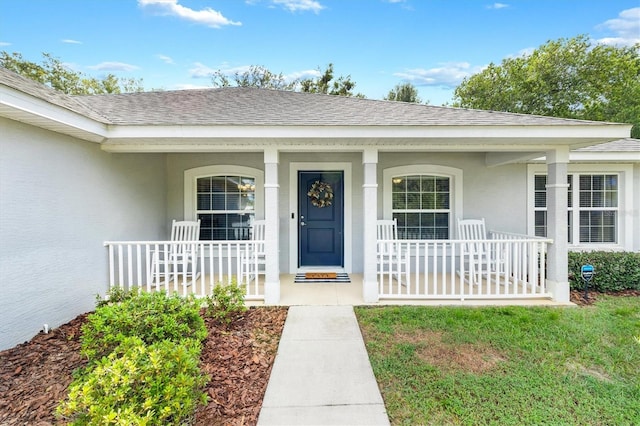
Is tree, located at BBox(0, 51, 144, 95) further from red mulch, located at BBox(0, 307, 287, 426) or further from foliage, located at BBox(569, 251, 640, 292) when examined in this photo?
foliage, located at BBox(569, 251, 640, 292)

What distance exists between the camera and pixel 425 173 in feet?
22.5

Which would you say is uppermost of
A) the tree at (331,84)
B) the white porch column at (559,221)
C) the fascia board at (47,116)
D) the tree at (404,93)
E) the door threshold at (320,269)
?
the tree at (331,84)

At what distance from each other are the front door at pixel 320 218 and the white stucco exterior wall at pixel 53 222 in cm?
319

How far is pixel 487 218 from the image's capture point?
6.90m

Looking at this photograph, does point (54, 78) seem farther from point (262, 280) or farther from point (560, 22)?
point (560, 22)

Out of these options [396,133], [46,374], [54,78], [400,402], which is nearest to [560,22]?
[396,133]

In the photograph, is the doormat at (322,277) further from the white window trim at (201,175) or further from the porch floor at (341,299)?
the white window trim at (201,175)

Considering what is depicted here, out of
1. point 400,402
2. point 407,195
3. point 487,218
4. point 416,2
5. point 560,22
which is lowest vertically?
point 400,402

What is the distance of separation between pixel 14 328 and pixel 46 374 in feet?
2.99

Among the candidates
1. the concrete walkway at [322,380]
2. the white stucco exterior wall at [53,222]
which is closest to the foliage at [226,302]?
the concrete walkway at [322,380]

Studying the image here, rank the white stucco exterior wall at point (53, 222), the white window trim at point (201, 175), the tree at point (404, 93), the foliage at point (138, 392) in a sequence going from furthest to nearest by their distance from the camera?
the tree at point (404, 93) < the white window trim at point (201, 175) < the white stucco exterior wall at point (53, 222) < the foliage at point (138, 392)

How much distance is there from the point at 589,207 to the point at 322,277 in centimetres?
600

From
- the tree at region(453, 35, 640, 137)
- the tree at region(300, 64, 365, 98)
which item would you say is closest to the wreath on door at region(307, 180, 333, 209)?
the tree at region(300, 64, 365, 98)

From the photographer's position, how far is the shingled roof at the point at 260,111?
450cm
